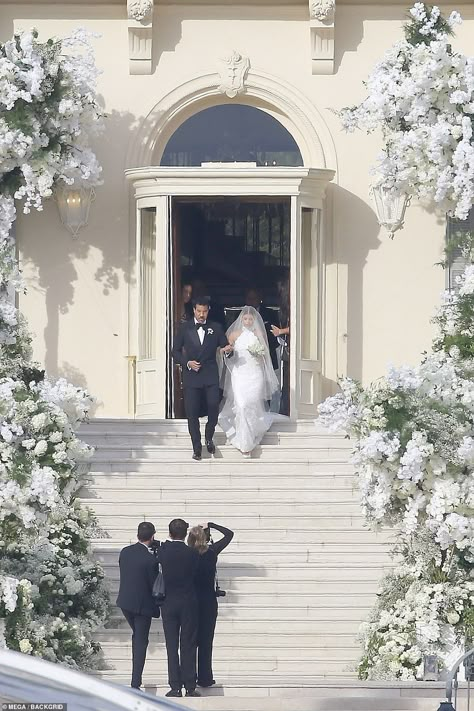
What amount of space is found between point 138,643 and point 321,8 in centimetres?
912

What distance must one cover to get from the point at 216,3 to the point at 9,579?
351 inches

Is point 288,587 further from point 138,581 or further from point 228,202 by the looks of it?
point 228,202

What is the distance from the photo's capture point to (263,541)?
47.9 ft

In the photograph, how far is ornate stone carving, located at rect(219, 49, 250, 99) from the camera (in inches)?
726

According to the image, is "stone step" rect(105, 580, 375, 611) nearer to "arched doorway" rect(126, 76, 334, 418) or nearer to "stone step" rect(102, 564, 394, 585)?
"stone step" rect(102, 564, 394, 585)

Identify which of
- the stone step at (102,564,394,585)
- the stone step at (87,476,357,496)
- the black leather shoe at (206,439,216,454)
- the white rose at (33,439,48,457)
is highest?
the white rose at (33,439,48,457)

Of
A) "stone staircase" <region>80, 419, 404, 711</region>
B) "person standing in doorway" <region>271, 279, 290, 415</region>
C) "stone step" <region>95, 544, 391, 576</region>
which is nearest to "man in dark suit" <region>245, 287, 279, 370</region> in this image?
"person standing in doorway" <region>271, 279, 290, 415</region>

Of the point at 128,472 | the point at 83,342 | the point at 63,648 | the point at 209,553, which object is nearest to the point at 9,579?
the point at 63,648

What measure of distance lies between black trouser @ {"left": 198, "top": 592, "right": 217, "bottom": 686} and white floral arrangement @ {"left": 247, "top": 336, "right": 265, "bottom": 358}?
546cm

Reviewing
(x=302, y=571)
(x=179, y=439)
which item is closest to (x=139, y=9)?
(x=179, y=439)

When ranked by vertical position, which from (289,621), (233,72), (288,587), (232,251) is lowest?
(289,621)

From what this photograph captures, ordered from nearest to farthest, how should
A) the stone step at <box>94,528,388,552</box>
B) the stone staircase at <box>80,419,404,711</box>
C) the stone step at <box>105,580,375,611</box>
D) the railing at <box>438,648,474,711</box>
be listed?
the railing at <box>438,648,474,711</box> < the stone staircase at <box>80,419,404,711</box> < the stone step at <box>105,580,375,611</box> < the stone step at <box>94,528,388,552</box>

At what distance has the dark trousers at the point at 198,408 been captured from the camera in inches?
631

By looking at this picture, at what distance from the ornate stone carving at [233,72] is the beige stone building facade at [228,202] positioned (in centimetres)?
2
